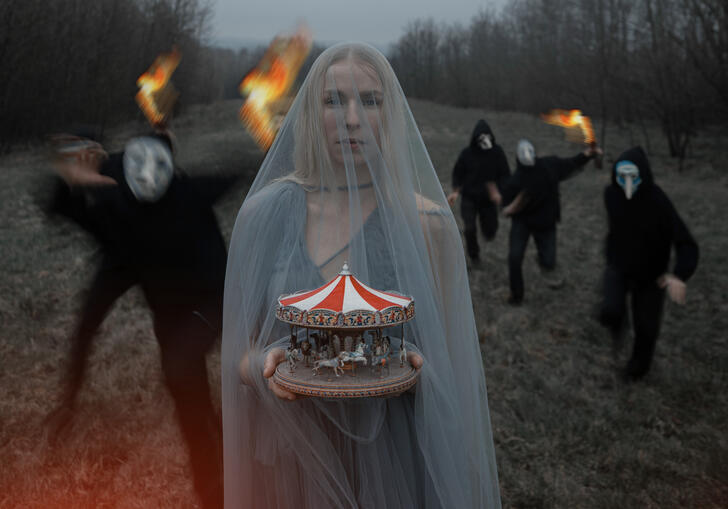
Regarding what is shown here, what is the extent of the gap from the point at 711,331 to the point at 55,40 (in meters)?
16.6

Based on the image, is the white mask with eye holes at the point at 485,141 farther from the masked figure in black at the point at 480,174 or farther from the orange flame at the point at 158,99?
the orange flame at the point at 158,99

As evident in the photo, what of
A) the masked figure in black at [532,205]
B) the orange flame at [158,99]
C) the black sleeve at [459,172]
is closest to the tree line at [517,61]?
the black sleeve at [459,172]

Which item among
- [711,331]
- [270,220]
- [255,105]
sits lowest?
[711,331]

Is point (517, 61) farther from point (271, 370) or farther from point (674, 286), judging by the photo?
point (271, 370)

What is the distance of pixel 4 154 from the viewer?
62.4 ft

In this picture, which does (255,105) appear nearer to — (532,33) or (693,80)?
(693,80)

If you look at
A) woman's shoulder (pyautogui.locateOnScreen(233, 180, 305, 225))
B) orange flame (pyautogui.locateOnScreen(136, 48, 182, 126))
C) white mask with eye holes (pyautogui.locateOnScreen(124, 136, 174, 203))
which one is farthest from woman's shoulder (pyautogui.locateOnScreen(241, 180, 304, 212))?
orange flame (pyautogui.locateOnScreen(136, 48, 182, 126))

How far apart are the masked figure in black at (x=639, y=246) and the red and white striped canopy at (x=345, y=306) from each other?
4.43m

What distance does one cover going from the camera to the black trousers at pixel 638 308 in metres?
5.73

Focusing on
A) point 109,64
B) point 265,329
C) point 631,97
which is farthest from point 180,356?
point 631,97

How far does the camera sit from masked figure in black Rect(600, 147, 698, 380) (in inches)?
221

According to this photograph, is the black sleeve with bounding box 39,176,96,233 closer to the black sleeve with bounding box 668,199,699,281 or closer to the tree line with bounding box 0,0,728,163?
the black sleeve with bounding box 668,199,699,281

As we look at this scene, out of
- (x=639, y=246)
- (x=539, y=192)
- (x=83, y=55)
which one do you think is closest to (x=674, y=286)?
(x=639, y=246)

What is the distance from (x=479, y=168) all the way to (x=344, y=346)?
7.33 m
